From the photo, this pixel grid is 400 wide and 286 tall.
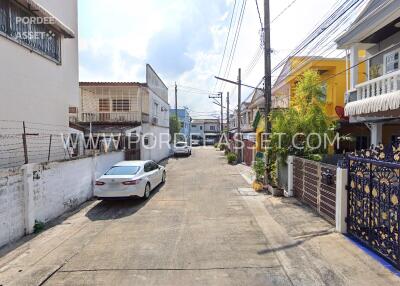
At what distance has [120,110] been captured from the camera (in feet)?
74.4

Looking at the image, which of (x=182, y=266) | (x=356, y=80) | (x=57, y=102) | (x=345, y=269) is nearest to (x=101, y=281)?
(x=182, y=266)

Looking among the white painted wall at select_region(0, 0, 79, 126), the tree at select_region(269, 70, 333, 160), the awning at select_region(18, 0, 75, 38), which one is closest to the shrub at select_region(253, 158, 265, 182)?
the tree at select_region(269, 70, 333, 160)

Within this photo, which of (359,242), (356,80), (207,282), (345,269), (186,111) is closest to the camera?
(207,282)

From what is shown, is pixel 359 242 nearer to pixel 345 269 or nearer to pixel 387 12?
pixel 345 269

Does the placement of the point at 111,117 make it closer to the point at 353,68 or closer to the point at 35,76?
the point at 35,76

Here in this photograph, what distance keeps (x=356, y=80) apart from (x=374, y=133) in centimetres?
211

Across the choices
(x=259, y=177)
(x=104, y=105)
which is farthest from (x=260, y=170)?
(x=104, y=105)

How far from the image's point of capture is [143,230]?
7.35m

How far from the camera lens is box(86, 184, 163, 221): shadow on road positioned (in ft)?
29.6

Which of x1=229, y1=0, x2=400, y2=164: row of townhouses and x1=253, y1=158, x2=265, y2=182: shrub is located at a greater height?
x1=229, y1=0, x2=400, y2=164: row of townhouses

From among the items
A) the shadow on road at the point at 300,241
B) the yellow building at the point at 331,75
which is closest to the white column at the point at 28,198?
the shadow on road at the point at 300,241

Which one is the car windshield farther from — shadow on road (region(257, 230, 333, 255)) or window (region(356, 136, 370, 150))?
window (region(356, 136, 370, 150))

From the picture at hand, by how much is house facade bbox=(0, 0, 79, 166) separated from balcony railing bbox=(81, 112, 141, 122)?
906 centimetres

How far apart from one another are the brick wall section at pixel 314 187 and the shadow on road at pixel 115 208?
5.09 m
